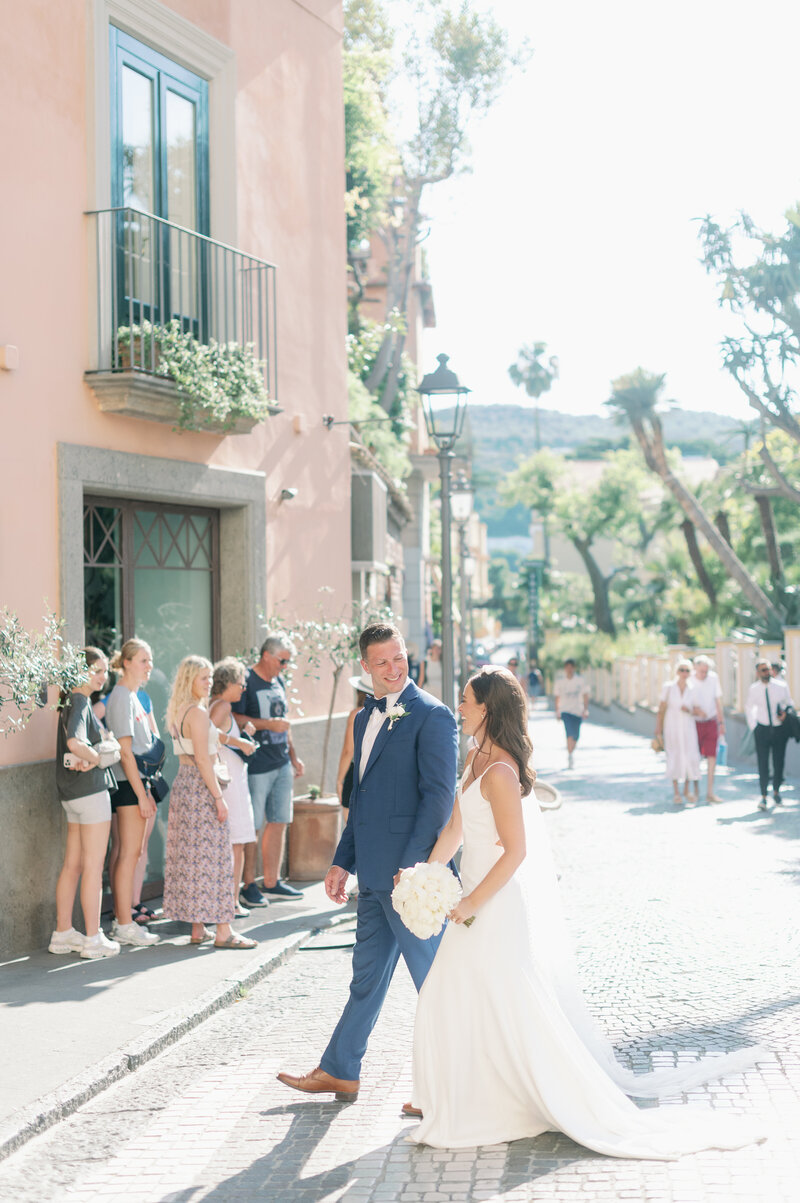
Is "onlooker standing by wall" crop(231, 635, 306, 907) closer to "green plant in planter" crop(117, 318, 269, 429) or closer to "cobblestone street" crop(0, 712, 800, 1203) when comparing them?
"cobblestone street" crop(0, 712, 800, 1203)

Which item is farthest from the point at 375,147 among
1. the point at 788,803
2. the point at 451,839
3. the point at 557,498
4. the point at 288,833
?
the point at 557,498

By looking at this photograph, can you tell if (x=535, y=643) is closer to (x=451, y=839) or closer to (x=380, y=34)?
(x=380, y=34)

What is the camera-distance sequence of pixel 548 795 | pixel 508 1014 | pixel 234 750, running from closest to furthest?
pixel 508 1014 → pixel 234 750 → pixel 548 795

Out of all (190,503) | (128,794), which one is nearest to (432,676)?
(190,503)

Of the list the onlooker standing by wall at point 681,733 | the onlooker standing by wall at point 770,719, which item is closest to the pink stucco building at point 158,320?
the onlooker standing by wall at point 681,733

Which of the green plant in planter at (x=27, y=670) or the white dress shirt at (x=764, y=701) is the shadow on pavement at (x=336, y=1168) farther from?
the white dress shirt at (x=764, y=701)

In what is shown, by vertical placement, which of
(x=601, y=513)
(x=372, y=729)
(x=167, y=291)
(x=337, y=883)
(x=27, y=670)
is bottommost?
(x=337, y=883)

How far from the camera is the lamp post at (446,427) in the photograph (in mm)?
12367

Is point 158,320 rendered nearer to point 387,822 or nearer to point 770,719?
point 387,822

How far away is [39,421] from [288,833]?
14.4 feet

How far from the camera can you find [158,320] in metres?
11.0

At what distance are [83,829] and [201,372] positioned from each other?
373 centimetres

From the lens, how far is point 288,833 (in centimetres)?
1188

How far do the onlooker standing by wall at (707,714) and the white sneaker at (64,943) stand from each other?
36.5 ft
